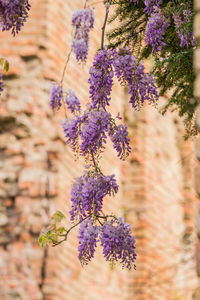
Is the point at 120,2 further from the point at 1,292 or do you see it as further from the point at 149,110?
the point at 149,110

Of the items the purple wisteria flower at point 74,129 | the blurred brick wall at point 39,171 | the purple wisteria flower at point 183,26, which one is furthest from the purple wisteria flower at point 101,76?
the blurred brick wall at point 39,171

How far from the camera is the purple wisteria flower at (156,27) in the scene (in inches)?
84.3

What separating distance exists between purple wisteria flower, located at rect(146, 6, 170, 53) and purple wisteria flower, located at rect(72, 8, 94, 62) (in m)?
0.44

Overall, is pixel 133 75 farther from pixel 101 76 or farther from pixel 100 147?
pixel 100 147

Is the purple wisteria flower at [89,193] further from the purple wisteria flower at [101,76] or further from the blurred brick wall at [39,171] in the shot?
the blurred brick wall at [39,171]

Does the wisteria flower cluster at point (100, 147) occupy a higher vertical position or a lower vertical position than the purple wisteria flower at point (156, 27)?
lower

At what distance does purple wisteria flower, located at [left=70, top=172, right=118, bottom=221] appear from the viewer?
2.20 metres

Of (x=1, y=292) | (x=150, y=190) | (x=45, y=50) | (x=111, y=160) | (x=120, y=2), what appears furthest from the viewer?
(x=150, y=190)

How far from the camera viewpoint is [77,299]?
4.87 meters

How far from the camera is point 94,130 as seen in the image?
2.21 m

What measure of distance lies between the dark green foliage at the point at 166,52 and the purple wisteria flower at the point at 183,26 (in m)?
0.07

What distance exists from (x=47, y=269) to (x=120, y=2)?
2.78 metres

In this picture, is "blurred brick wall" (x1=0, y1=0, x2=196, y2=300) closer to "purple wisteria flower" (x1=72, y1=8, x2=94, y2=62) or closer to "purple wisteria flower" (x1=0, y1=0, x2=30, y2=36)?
"purple wisteria flower" (x1=72, y1=8, x2=94, y2=62)

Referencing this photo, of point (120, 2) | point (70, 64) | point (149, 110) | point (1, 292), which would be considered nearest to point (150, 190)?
point (149, 110)
